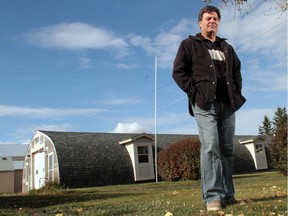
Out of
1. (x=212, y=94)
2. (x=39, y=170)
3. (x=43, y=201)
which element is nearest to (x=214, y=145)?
(x=212, y=94)

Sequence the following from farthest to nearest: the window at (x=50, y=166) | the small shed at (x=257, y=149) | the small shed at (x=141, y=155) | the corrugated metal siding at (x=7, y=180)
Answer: the corrugated metal siding at (x=7, y=180) → the small shed at (x=257, y=149) → the small shed at (x=141, y=155) → the window at (x=50, y=166)

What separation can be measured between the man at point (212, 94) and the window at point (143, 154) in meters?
24.4

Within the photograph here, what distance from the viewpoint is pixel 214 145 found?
13.5 ft

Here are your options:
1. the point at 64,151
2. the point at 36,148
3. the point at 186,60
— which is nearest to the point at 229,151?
the point at 186,60

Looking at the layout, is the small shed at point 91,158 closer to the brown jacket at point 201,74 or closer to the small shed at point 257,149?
the small shed at point 257,149

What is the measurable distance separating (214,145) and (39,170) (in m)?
28.2

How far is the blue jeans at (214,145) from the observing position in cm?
411

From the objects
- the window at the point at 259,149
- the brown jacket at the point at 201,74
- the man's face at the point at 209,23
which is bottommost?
the brown jacket at the point at 201,74

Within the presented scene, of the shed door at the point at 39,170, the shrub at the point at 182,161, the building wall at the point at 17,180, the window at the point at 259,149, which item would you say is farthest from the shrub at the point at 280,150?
the building wall at the point at 17,180

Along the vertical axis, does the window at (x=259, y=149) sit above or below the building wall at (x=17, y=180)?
above

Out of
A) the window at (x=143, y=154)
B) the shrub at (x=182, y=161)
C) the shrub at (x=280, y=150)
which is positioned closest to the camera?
the shrub at (x=280, y=150)

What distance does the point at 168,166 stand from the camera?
83.3 feet

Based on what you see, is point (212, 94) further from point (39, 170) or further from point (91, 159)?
point (39, 170)

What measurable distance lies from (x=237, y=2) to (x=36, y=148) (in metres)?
27.9
